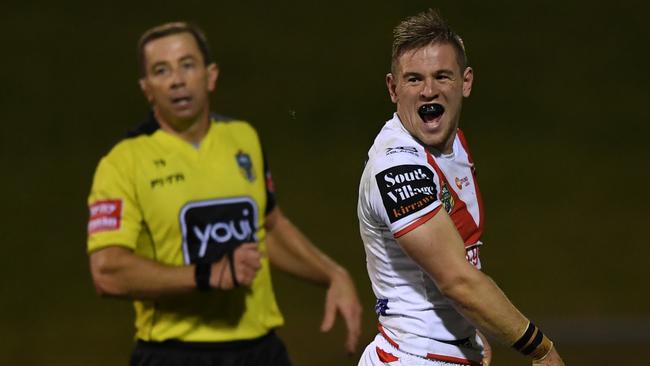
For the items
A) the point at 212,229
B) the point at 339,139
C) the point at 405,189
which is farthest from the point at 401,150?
the point at 339,139

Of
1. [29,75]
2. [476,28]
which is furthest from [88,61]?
[476,28]

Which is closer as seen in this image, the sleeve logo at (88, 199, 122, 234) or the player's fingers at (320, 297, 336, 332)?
the sleeve logo at (88, 199, 122, 234)

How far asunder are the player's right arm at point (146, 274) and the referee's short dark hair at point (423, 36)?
0.88 metres

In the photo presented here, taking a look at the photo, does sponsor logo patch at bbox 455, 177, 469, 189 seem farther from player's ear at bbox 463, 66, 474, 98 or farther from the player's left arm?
the player's left arm

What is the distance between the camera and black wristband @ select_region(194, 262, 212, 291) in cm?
378

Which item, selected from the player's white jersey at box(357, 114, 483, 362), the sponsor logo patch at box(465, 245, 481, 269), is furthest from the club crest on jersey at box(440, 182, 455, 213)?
the sponsor logo patch at box(465, 245, 481, 269)

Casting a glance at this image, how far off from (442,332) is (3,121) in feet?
19.5

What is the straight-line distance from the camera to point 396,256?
3309 mm

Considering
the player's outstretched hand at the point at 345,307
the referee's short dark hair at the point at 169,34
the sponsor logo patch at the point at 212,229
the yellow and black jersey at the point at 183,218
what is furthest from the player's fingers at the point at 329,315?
the referee's short dark hair at the point at 169,34

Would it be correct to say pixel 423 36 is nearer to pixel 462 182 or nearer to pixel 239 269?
pixel 462 182

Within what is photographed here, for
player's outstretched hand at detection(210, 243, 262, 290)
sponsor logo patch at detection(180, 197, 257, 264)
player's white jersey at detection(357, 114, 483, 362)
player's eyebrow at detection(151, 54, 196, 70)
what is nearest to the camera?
player's white jersey at detection(357, 114, 483, 362)

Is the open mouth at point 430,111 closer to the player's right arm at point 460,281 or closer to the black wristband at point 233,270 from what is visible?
the player's right arm at point 460,281

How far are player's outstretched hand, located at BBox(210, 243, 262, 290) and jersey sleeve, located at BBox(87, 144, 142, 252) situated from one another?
0.34 meters

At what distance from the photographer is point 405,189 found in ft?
10.1
